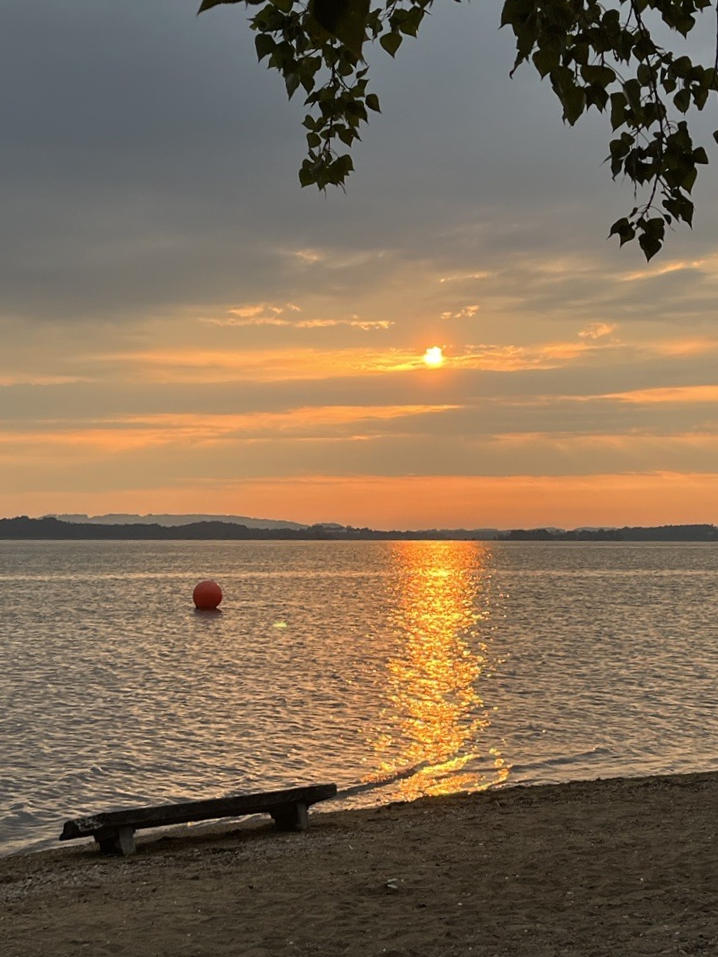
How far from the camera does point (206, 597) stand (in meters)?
78.4

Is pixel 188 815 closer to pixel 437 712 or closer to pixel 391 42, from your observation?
pixel 391 42

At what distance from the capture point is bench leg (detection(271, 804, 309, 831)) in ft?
48.1

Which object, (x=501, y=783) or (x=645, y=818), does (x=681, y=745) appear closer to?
(x=501, y=783)

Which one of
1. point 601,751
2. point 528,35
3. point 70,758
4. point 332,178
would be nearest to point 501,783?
point 601,751

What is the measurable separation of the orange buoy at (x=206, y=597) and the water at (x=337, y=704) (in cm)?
462

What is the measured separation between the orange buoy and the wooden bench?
6431cm

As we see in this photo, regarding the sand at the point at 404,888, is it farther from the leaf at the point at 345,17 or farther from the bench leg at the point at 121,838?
the leaf at the point at 345,17

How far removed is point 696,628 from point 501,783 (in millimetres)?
45815

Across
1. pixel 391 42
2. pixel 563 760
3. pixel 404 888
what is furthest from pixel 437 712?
pixel 391 42

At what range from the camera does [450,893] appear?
10.4m

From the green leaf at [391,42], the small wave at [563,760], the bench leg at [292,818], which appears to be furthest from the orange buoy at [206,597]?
the green leaf at [391,42]

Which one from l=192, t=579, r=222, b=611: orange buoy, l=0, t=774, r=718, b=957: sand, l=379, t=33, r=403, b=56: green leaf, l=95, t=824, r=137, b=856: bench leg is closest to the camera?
l=379, t=33, r=403, b=56: green leaf

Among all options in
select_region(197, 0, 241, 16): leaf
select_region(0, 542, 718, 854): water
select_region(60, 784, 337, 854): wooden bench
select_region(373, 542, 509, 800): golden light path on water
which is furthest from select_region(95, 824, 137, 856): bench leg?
select_region(197, 0, 241, 16): leaf

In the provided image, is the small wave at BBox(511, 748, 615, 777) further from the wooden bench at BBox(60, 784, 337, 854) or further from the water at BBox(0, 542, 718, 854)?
the wooden bench at BBox(60, 784, 337, 854)
